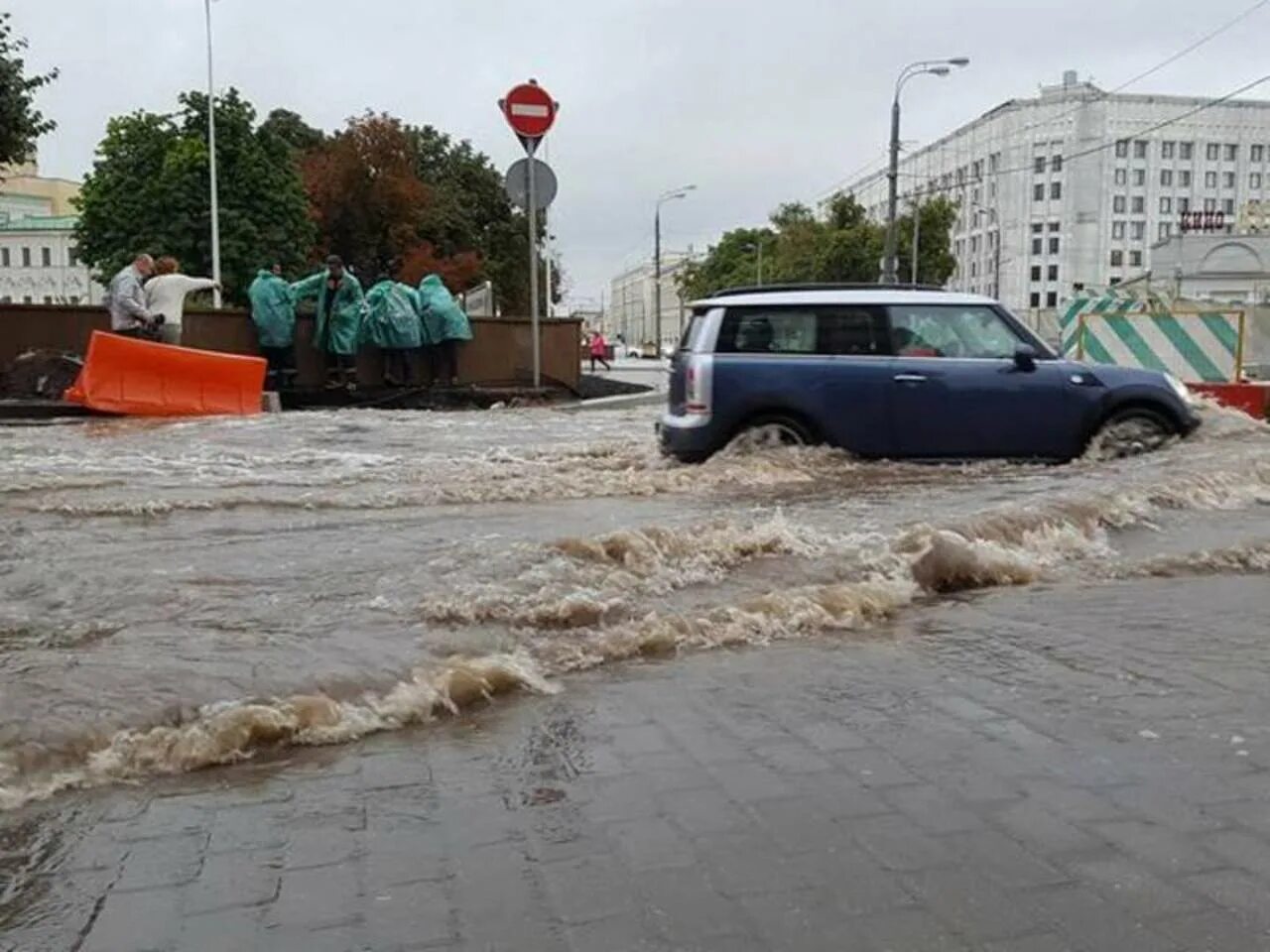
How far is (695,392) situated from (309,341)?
318 inches

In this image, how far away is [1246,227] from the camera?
68.9 m

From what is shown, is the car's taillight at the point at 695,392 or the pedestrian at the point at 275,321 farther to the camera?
the pedestrian at the point at 275,321

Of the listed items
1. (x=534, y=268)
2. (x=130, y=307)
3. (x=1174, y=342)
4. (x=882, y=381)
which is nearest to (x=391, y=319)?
(x=534, y=268)

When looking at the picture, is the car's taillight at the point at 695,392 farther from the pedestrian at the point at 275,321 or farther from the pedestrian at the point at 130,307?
the pedestrian at the point at 275,321

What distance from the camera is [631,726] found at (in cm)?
395

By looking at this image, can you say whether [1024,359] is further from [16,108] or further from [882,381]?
[16,108]

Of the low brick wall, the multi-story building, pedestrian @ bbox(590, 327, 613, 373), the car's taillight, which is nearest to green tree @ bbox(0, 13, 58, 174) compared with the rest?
the low brick wall

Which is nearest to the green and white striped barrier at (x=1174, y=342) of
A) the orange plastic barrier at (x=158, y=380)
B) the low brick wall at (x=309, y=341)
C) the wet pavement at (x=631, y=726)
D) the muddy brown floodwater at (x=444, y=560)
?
the muddy brown floodwater at (x=444, y=560)

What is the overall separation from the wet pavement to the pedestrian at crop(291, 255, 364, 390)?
8309 mm

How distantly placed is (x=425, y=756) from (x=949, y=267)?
78304 millimetres

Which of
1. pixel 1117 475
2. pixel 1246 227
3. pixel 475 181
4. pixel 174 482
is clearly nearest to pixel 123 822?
pixel 174 482

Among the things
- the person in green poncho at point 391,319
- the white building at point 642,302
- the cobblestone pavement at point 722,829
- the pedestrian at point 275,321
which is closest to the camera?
the cobblestone pavement at point 722,829

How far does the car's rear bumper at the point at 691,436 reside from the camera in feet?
31.9

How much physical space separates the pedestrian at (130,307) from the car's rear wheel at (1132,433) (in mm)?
10281
